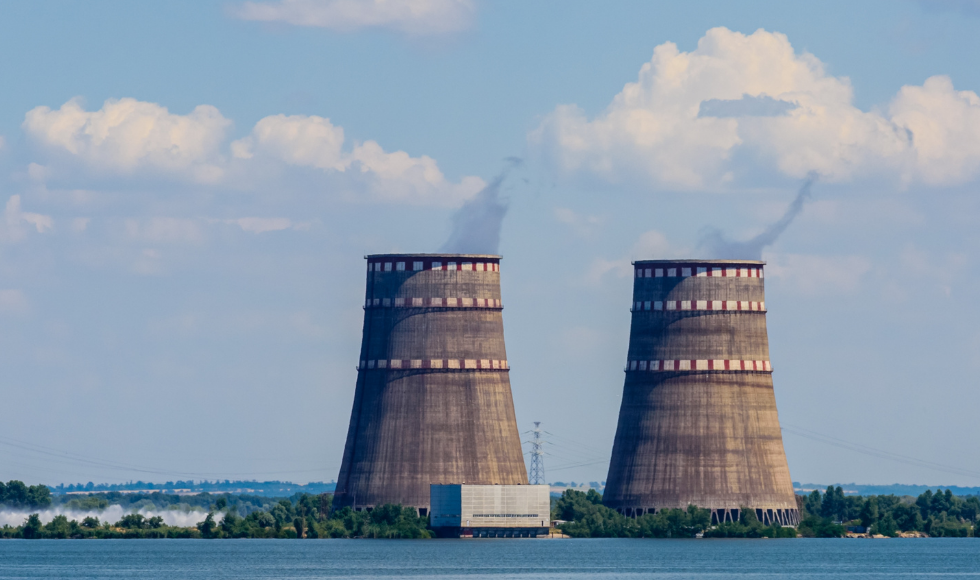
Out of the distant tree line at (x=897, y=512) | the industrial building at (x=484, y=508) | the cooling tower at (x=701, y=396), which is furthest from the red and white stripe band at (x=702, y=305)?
the distant tree line at (x=897, y=512)

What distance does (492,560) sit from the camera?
84500mm

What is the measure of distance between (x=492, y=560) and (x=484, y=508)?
10437 mm

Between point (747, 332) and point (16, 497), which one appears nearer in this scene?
point (747, 332)

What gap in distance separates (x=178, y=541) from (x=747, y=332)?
35998 millimetres

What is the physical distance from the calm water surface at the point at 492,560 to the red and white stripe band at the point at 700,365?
843 cm

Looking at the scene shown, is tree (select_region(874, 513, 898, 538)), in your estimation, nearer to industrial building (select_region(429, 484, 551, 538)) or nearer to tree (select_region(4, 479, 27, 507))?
industrial building (select_region(429, 484, 551, 538))

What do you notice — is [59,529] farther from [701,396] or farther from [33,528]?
[701,396]

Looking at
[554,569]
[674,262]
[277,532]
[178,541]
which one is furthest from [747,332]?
[178,541]

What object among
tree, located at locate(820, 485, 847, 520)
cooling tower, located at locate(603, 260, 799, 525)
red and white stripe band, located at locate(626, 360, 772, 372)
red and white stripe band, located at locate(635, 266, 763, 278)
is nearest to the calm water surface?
cooling tower, located at locate(603, 260, 799, 525)

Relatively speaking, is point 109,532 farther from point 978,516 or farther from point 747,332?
point 978,516

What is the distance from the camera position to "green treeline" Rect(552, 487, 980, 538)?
97312 mm

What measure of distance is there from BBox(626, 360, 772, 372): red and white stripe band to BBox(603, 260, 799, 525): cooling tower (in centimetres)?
5

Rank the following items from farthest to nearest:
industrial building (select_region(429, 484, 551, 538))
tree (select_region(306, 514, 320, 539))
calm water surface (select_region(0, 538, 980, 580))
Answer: tree (select_region(306, 514, 320, 539)) → industrial building (select_region(429, 484, 551, 538)) → calm water surface (select_region(0, 538, 980, 580))

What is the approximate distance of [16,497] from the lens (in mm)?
116438
